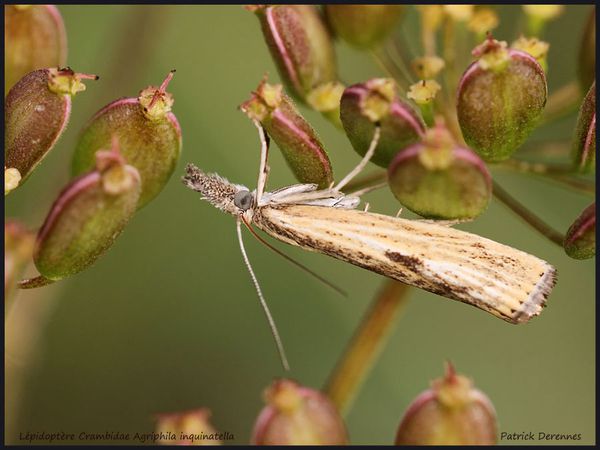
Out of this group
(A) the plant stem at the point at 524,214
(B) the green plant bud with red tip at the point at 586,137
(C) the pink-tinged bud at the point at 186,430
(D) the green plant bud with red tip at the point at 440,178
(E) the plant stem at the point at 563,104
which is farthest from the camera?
(E) the plant stem at the point at 563,104

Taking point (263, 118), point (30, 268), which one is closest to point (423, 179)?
point (263, 118)

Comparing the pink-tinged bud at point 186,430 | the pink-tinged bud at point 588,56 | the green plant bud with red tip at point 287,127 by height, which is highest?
the pink-tinged bud at point 588,56

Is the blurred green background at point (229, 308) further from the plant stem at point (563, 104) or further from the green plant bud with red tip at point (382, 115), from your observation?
the green plant bud with red tip at point (382, 115)

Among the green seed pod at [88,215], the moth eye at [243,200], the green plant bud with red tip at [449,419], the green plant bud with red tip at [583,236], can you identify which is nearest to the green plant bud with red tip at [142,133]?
the green seed pod at [88,215]

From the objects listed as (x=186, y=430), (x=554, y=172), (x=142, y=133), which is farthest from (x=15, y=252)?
(x=554, y=172)

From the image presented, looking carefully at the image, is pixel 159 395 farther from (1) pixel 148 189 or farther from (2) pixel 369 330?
(1) pixel 148 189

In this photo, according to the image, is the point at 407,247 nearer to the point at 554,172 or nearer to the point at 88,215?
the point at 554,172

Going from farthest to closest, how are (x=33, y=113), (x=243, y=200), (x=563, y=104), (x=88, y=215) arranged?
(x=563, y=104)
(x=243, y=200)
(x=33, y=113)
(x=88, y=215)

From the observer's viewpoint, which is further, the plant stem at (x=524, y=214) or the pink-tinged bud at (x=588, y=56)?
the pink-tinged bud at (x=588, y=56)
